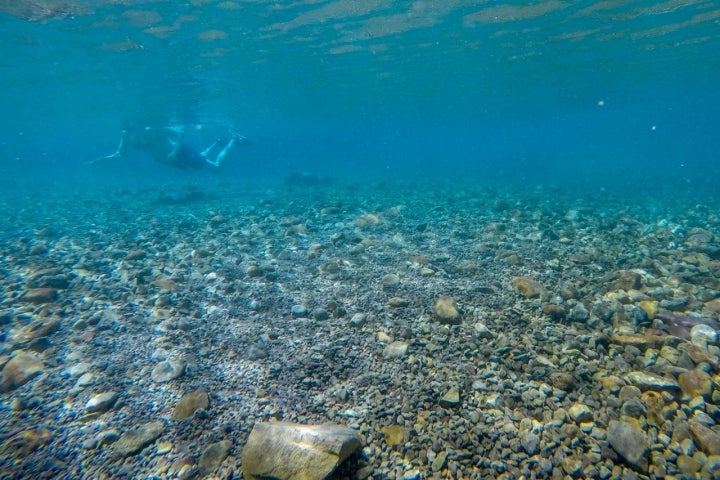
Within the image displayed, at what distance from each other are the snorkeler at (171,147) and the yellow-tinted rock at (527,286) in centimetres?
2221

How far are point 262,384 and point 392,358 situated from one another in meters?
1.53

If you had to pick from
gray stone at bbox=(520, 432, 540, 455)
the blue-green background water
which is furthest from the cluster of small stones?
the blue-green background water

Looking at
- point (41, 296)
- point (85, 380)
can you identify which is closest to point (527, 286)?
point (85, 380)

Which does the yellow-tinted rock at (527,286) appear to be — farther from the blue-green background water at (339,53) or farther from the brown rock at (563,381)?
the blue-green background water at (339,53)

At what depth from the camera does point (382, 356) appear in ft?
14.1

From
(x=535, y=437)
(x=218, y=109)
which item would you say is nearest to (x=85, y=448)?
(x=535, y=437)

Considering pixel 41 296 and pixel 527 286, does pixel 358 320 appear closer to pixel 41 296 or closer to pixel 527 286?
pixel 527 286

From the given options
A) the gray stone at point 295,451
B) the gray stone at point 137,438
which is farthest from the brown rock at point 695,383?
the gray stone at point 137,438

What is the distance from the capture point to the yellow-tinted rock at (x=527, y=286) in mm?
5551

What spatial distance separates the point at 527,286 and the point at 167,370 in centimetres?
532

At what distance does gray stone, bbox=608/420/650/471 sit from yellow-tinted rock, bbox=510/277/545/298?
8.85 feet

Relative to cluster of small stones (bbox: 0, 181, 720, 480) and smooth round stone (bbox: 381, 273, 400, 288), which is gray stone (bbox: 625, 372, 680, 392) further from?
smooth round stone (bbox: 381, 273, 400, 288)

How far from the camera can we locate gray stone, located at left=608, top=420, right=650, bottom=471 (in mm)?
2674

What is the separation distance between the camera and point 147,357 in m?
4.64
